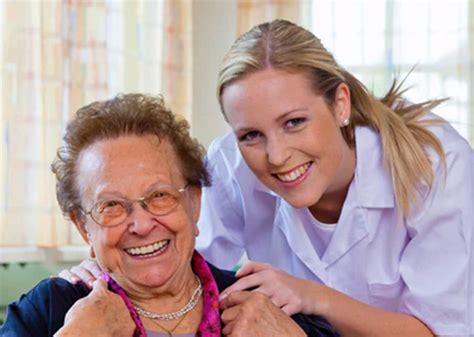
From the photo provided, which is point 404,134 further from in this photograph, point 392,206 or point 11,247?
point 11,247

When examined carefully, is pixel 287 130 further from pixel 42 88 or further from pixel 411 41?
pixel 411 41

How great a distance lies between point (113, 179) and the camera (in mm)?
1654

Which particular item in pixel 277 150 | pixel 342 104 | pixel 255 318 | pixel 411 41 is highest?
pixel 411 41

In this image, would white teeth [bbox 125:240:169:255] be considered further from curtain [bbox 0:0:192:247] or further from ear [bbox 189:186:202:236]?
curtain [bbox 0:0:192:247]

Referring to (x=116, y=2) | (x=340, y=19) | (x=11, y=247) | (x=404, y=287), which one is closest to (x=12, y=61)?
(x=116, y=2)

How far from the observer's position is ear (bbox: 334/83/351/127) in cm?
196

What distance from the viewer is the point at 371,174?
2.07 metres

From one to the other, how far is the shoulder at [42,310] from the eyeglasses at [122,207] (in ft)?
0.51

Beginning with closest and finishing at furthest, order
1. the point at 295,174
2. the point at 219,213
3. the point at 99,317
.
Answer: the point at 99,317, the point at 295,174, the point at 219,213

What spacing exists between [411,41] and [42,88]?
70.6 inches

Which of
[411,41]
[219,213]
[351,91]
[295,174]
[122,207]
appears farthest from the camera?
[411,41]

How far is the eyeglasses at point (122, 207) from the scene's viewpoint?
1.65 meters

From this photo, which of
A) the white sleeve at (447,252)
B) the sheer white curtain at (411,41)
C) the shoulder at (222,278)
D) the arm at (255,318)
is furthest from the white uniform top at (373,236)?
the sheer white curtain at (411,41)

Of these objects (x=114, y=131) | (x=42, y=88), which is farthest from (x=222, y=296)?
(x=42, y=88)
